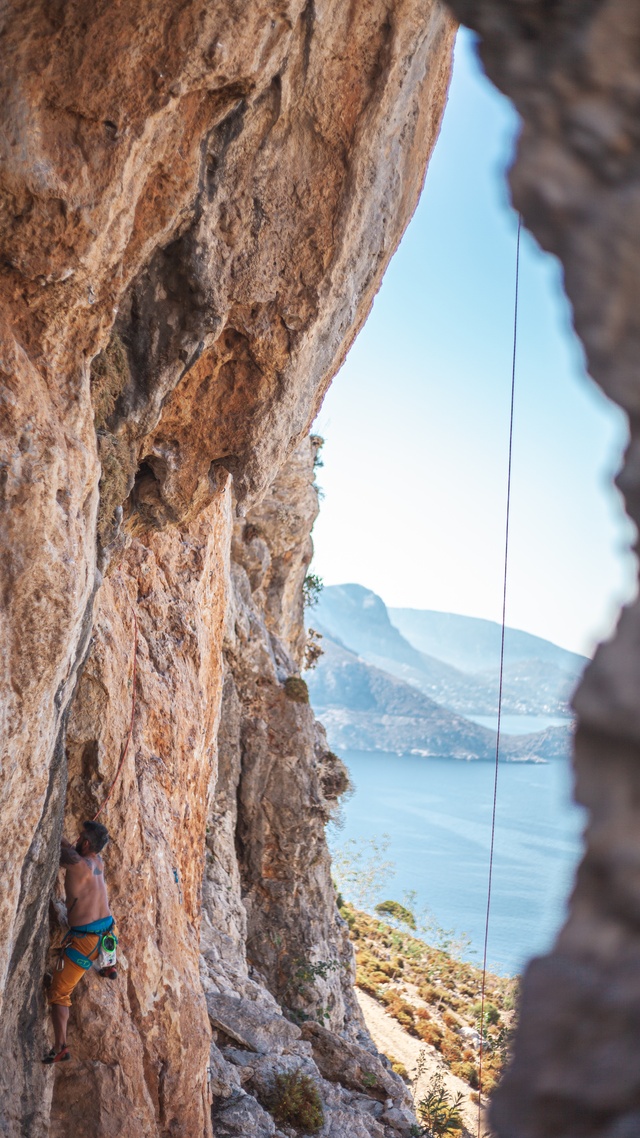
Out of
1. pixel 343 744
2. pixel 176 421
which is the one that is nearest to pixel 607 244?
pixel 176 421

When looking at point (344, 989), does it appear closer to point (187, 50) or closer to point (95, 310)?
point (95, 310)

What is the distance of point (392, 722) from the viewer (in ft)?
426

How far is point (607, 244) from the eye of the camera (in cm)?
143

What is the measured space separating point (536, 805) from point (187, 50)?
8492 centimetres

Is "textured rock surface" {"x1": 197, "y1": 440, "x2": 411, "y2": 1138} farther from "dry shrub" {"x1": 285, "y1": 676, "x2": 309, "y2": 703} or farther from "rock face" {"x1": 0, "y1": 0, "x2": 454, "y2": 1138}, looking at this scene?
"rock face" {"x1": 0, "y1": 0, "x2": 454, "y2": 1138}

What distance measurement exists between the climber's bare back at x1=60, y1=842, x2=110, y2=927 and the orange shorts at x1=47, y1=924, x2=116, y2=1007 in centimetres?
14

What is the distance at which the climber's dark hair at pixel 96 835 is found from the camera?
606 centimetres

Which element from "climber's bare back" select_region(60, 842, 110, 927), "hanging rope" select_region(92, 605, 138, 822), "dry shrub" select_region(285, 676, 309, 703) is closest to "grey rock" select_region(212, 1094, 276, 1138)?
"climber's bare back" select_region(60, 842, 110, 927)

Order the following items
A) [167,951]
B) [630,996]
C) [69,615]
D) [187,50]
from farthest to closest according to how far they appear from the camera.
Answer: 1. [167,951]
2. [69,615]
3. [187,50]
4. [630,996]

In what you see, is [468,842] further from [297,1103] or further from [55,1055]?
[55,1055]

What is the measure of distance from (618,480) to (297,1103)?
9.09 m

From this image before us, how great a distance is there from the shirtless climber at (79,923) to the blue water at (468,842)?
17.0 meters

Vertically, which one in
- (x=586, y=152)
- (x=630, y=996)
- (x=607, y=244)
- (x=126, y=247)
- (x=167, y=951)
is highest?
(x=126, y=247)

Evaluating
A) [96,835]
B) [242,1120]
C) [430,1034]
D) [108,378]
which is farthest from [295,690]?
[430,1034]
